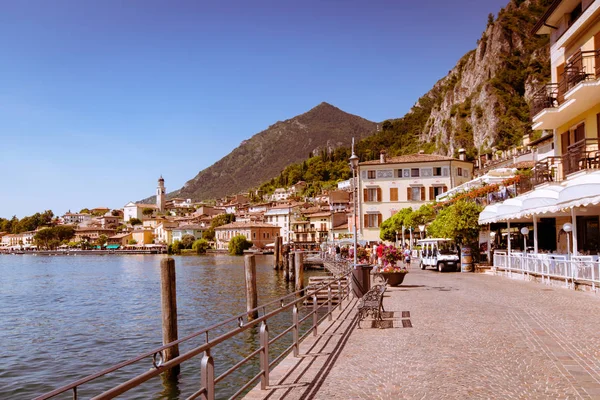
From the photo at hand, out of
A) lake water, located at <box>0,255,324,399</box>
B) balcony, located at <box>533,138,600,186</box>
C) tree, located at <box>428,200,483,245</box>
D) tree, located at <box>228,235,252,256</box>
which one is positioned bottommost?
lake water, located at <box>0,255,324,399</box>

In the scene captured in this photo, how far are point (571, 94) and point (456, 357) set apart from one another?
635 inches

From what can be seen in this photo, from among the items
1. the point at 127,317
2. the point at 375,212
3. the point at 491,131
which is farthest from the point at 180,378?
the point at 491,131

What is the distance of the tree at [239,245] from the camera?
121500 millimetres

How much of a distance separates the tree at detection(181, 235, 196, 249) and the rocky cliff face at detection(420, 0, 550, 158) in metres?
69.3

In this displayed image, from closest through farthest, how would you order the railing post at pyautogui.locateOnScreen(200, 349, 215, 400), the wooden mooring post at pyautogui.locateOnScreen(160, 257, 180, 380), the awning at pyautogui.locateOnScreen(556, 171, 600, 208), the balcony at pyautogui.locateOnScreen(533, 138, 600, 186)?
the railing post at pyautogui.locateOnScreen(200, 349, 215, 400), the wooden mooring post at pyautogui.locateOnScreen(160, 257, 180, 380), the awning at pyautogui.locateOnScreen(556, 171, 600, 208), the balcony at pyautogui.locateOnScreen(533, 138, 600, 186)

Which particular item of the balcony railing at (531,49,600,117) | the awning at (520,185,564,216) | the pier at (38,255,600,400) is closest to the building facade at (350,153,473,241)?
the balcony railing at (531,49,600,117)

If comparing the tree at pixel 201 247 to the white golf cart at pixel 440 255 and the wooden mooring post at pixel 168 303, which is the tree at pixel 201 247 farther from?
the wooden mooring post at pixel 168 303

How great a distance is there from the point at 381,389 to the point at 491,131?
112 meters

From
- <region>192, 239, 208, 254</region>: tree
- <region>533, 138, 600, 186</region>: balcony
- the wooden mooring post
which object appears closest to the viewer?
the wooden mooring post

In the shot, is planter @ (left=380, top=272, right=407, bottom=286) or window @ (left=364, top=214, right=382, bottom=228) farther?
window @ (left=364, top=214, right=382, bottom=228)

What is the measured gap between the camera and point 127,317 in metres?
26.7

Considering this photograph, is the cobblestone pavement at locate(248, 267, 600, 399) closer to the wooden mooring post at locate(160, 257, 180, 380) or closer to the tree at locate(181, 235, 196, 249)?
the wooden mooring post at locate(160, 257, 180, 380)

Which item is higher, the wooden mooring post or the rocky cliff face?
the rocky cliff face

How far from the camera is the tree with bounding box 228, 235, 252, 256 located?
399 ft
